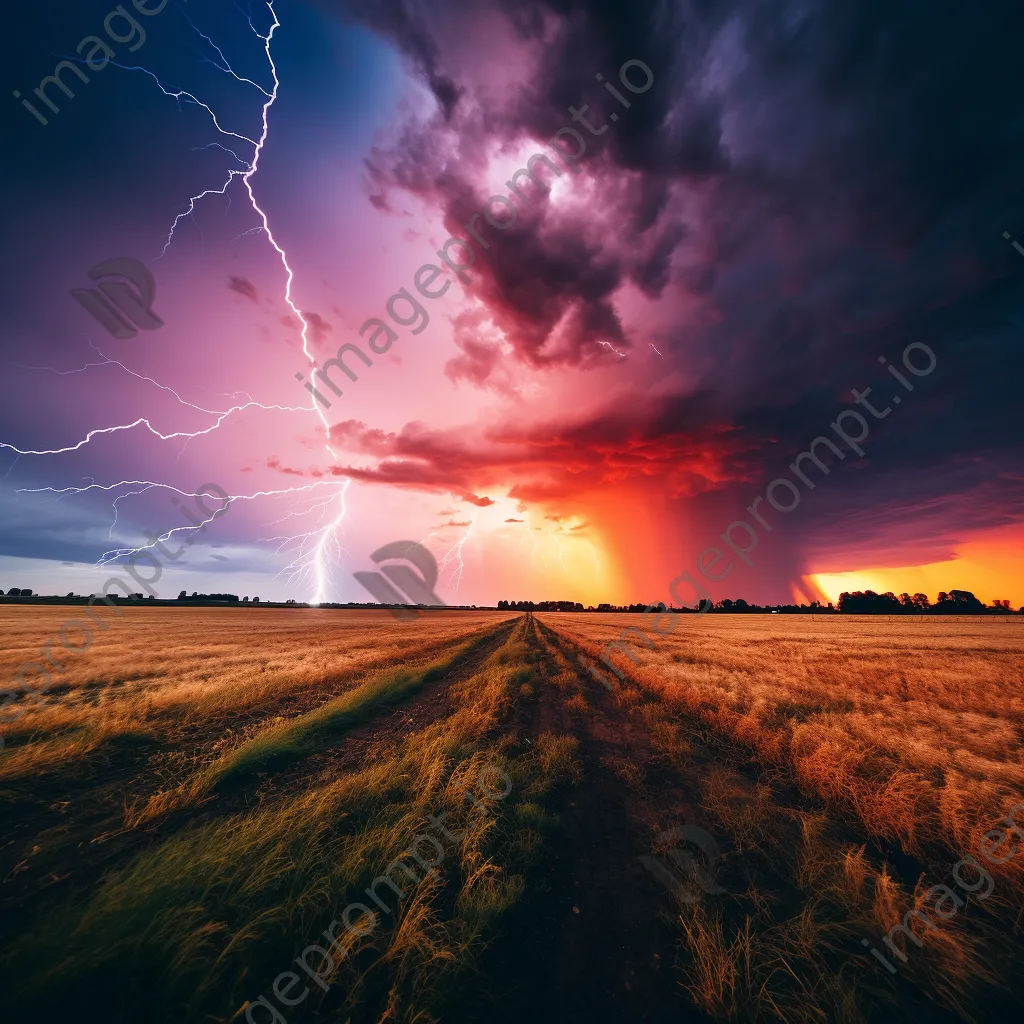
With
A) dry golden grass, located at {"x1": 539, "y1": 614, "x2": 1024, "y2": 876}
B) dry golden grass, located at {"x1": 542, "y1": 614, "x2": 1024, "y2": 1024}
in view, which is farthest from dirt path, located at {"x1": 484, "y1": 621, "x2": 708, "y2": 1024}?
dry golden grass, located at {"x1": 539, "y1": 614, "x2": 1024, "y2": 876}

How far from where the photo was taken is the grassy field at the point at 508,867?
10.6ft

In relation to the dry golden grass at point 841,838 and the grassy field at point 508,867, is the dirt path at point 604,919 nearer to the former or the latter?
the grassy field at point 508,867

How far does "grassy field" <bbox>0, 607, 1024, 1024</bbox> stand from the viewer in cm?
323

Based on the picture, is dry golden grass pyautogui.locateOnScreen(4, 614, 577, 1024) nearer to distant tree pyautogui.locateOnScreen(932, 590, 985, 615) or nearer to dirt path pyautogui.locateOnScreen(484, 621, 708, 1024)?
dirt path pyautogui.locateOnScreen(484, 621, 708, 1024)

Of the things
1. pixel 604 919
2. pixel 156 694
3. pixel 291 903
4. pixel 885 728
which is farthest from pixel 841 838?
pixel 156 694

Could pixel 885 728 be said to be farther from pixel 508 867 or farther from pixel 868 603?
pixel 868 603

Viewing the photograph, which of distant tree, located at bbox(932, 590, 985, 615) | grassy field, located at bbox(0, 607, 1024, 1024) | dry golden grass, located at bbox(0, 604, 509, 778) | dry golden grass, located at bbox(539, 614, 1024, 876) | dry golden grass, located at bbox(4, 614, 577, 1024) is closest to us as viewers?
dry golden grass, located at bbox(4, 614, 577, 1024)

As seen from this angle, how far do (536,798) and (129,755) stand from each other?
8.50m

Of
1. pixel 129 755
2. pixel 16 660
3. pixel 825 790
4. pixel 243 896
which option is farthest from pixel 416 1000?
pixel 16 660

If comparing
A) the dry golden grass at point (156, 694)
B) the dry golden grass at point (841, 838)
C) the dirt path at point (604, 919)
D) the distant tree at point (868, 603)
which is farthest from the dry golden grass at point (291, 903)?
the distant tree at point (868, 603)

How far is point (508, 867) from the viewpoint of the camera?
Answer: 4.87m

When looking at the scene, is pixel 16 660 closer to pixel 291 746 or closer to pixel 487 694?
pixel 291 746

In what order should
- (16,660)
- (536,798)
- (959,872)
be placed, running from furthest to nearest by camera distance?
(16,660)
(536,798)
(959,872)

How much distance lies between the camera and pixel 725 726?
385 inches
